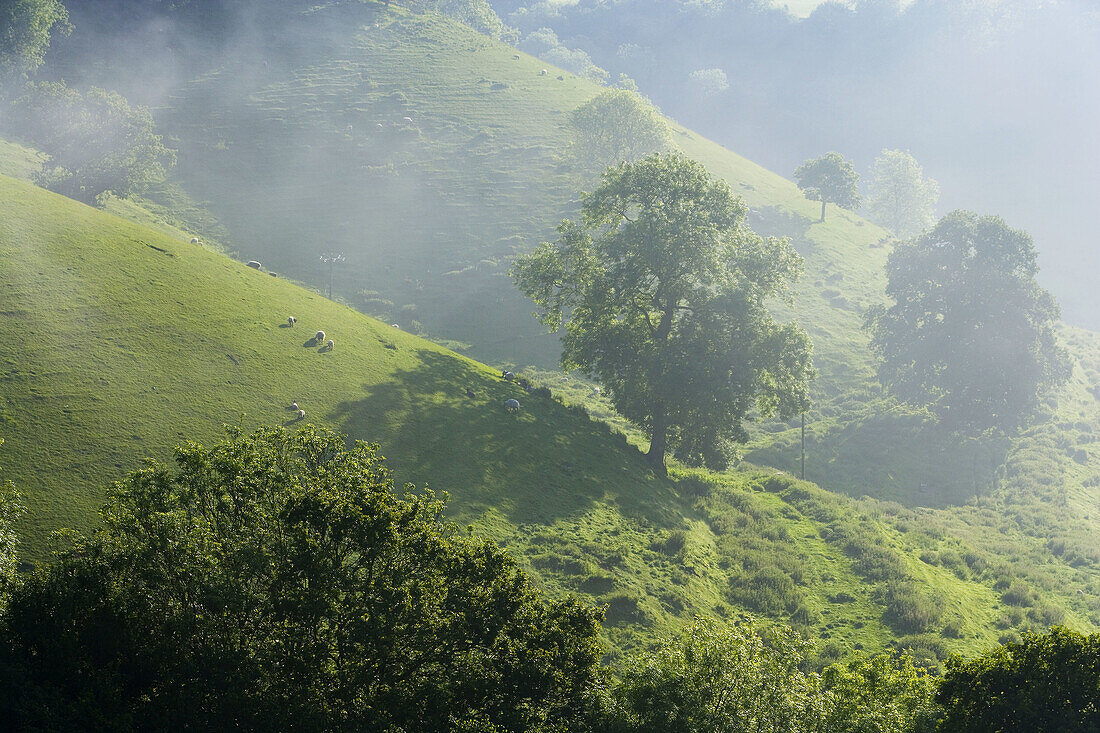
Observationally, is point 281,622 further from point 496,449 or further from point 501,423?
point 501,423

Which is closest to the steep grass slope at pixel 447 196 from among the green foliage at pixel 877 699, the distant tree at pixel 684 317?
the distant tree at pixel 684 317

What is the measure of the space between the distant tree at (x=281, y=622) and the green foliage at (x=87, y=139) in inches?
2616

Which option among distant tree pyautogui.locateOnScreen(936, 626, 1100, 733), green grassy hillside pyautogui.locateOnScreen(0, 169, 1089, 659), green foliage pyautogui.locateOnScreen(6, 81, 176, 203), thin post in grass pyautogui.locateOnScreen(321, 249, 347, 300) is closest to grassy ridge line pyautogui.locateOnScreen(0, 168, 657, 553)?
green grassy hillside pyautogui.locateOnScreen(0, 169, 1089, 659)

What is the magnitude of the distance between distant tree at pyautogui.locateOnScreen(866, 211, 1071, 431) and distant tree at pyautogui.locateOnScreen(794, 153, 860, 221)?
4156cm

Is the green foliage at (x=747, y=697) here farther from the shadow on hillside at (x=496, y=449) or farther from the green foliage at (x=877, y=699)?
the shadow on hillside at (x=496, y=449)

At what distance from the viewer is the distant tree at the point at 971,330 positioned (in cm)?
7131

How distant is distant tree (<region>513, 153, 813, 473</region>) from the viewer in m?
46.6

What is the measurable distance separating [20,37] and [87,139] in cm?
4410

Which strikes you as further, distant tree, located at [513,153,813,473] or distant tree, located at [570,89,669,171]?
distant tree, located at [570,89,669,171]

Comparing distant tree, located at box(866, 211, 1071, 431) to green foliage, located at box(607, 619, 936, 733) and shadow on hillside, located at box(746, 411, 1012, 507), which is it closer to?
shadow on hillside, located at box(746, 411, 1012, 507)

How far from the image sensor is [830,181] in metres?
119

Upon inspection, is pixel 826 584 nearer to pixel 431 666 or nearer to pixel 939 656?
pixel 939 656

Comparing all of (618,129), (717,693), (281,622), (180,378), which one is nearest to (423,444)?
(180,378)

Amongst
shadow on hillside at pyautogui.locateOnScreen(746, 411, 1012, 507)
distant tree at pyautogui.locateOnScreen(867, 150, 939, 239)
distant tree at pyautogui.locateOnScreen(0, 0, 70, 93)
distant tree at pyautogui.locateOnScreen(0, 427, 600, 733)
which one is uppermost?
distant tree at pyautogui.locateOnScreen(867, 150, 939, 239)
